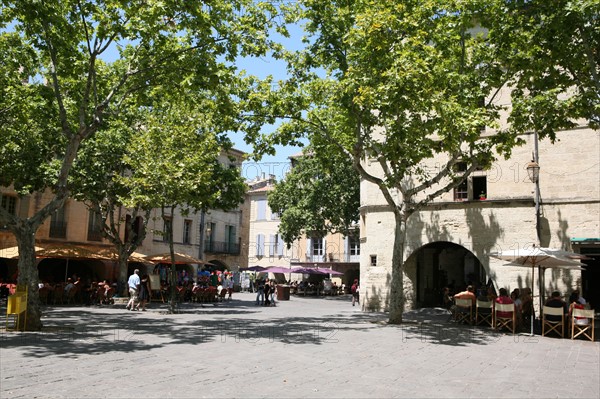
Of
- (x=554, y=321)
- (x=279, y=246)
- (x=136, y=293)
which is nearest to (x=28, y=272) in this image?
(x=136, y=293)

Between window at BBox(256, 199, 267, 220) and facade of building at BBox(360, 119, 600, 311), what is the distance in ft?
106

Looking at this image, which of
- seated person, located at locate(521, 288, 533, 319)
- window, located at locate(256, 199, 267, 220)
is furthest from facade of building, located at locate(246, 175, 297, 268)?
seated person, located at locate(521, 288, 533, 319)

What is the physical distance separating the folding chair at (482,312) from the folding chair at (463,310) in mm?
181

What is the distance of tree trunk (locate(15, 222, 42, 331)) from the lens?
12.0m

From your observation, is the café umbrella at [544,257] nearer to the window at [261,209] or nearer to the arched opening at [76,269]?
the arched opening at [76,269]

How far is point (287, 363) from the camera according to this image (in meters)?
8.81

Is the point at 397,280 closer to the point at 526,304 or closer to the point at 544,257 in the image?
the point at 544,257

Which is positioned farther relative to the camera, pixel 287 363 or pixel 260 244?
pixel 260 244

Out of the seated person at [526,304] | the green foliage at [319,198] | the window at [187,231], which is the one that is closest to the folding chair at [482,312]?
the seated person at [526,304]

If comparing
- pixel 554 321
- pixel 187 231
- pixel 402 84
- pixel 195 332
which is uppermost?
pixel 402 84

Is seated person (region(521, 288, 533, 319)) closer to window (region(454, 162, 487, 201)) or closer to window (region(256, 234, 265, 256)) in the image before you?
window (region(454, 162, 487, 201))

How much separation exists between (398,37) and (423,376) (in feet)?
30.8

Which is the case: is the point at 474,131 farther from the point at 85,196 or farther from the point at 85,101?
the point at 85,196

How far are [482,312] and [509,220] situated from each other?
5008 mm
